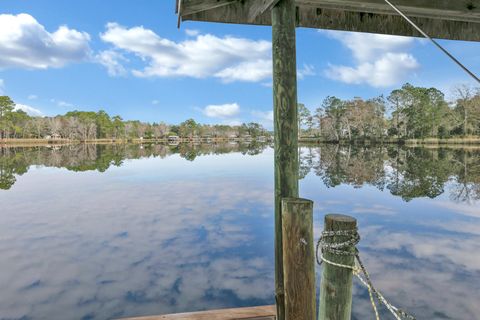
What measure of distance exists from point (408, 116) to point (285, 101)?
178ft

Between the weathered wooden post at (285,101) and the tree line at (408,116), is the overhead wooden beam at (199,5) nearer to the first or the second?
the weathered wooden post at (285,101)

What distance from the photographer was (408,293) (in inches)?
175

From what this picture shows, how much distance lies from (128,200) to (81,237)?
3.82 m

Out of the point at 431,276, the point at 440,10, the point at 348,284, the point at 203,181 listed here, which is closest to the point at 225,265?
the point at 431,276

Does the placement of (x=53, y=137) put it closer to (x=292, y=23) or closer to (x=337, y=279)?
(x=292, y=23)

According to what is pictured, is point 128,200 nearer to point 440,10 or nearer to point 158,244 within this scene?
point 158,244

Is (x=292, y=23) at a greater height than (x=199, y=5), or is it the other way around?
(x=199, y=5)

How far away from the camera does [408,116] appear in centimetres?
4900

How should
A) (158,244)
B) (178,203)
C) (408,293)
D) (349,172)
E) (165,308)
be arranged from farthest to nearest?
(349,172) < (178,203) < (158,244) < (408,293) < (165,308)

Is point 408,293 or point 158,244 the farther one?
point 158,244

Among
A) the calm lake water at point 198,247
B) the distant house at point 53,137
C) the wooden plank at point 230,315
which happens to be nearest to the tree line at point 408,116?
the calm lake water at point 198,247

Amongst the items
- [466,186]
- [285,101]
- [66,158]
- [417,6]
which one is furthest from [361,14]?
[66,158]

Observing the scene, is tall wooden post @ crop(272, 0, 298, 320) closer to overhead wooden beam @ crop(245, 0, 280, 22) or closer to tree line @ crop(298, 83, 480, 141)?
overhead wooden beam @ crop(245, 0, 280, 22)

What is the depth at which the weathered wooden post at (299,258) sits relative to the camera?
2.05 metres
